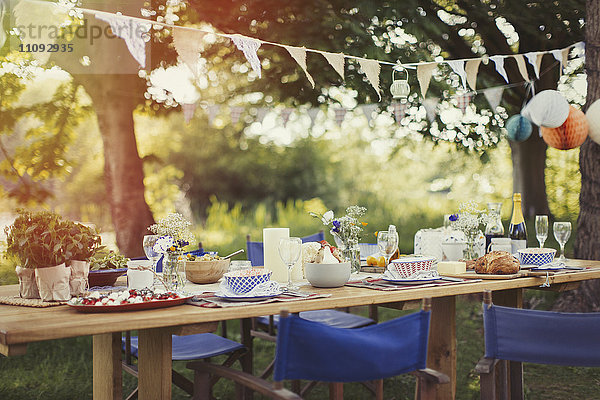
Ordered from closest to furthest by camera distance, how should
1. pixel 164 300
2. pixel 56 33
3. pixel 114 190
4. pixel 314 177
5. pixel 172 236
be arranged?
pixel 164 300
pixel 172 236
pixel 56 33
pixel 114 190
pixel 314 177

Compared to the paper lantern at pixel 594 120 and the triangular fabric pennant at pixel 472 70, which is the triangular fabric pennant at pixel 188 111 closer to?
the triangular fabric pennant at pixel 472 70

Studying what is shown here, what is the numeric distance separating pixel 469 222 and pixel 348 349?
1531 mm

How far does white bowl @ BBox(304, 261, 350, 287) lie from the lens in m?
2.21

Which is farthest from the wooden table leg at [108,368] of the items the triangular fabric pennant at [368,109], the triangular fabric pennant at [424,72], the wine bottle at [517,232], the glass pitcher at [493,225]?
the triangular fabric pennant at [368,109]

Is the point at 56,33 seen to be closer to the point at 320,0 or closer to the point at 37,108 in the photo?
the point at 37,108

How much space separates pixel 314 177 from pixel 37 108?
30.8 ft

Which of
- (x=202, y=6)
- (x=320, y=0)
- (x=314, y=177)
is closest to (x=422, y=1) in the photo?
(x=320, y=0)

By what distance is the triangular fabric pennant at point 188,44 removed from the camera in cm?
320

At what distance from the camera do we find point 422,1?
5562 mm

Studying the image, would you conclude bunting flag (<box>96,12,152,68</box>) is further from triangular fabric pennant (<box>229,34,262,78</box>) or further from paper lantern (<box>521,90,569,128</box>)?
paper lantern (<box>521,90,569,128</box>)

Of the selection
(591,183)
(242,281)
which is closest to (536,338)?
(242,281)

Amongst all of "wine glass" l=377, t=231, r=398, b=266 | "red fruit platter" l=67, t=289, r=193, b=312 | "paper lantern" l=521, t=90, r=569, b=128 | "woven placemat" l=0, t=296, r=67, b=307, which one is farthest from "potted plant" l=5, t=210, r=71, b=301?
"paper lantern" l=521, t=90, r=569, b=128

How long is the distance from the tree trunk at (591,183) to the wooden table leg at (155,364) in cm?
371

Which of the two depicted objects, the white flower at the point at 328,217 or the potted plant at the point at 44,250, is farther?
the white flower at the point at 328,217
